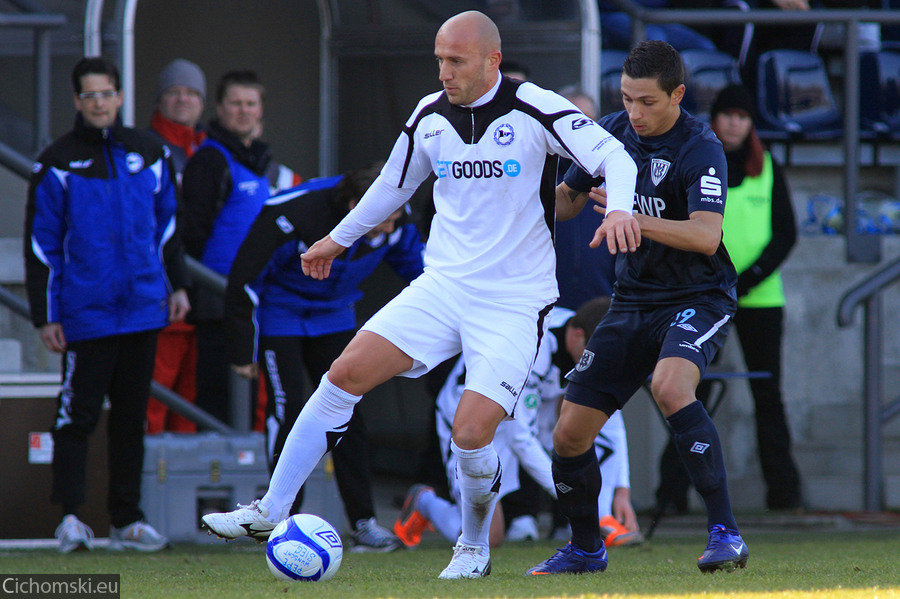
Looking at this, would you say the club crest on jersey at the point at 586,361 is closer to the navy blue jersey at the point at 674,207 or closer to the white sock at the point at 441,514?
the navy blue jersey at the point at 674,207

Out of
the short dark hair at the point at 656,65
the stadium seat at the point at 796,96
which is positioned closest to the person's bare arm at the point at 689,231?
the short dark hair at the point at 656,65

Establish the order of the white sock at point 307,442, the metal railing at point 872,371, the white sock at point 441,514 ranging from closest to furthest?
1. the white sock at point 307,442
2. the white sock at point 441,514
3. the metal railing at point 872,371

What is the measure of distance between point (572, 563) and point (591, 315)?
1.64 meters

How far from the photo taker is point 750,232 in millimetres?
7406

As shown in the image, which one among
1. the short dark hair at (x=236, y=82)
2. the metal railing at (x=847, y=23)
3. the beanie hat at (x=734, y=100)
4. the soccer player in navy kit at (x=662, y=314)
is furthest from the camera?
the metal railing at (x=847, y=23)

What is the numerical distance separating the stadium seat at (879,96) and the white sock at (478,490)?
6.99 metres

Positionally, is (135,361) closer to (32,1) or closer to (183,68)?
(183,68)

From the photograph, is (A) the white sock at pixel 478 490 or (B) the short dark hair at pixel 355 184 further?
(B) the short dark hair at pixel 355 184

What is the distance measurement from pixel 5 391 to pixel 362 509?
6.29 ft

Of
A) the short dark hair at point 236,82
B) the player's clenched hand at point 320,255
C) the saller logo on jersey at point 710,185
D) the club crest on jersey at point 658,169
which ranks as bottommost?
Answer: the player's clenched hand at point 320,255

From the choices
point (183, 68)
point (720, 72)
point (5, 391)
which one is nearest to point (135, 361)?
point (5, 391)

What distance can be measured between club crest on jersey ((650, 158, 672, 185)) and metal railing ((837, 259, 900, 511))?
3.28 m

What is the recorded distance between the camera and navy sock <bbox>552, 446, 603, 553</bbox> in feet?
15.3

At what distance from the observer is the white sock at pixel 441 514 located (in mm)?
6215
